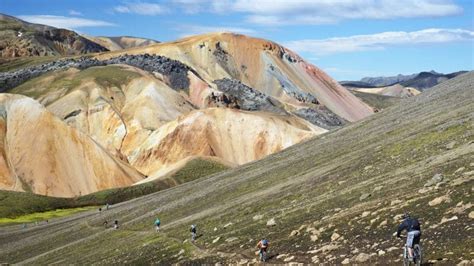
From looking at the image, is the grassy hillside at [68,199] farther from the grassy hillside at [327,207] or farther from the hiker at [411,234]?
the hiker at [411,234]

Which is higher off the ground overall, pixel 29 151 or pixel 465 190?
pixel 465 190

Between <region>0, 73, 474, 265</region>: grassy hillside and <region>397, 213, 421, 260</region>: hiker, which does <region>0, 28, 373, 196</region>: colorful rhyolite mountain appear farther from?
<region>397, 213, 421, 260</region>: hiker

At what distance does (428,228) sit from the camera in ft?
100

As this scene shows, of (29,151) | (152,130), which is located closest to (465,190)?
(29,151)

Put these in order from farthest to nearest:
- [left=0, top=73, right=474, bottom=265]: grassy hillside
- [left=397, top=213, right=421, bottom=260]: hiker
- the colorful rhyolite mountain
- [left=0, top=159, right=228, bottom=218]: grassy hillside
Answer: the colorful rhyolite mountain → [left=0, top=159, right=228, bottom=218]: grassy hillside → [left=0, top=73, right=474, bottom=265]: grassy hillside → [left=397, top=213, right=421, bottom=260]: hiker

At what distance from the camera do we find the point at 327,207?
44.2 meters

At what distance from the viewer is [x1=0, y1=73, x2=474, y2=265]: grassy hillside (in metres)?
32.7

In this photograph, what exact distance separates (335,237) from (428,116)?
41116 mm

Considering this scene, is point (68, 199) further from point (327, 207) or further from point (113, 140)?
point (327, 207)

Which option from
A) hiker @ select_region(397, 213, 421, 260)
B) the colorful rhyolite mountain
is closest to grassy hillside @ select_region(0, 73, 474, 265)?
hiker @ select_region(397, 213, 421, 260)

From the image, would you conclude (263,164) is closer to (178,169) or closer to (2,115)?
(178,169)

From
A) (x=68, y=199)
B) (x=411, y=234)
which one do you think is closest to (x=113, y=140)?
(x=68, y=199)

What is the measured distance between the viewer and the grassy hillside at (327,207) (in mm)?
32719

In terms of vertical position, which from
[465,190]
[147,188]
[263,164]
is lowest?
[147,188]
